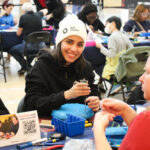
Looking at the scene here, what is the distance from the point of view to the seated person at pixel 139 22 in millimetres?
6574

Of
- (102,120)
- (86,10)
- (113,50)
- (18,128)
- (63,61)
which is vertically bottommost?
(113,50)

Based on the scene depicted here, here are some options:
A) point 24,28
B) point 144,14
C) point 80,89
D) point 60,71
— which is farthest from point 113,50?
point 80,89

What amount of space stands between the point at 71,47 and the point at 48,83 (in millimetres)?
321

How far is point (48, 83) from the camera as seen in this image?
2.27m

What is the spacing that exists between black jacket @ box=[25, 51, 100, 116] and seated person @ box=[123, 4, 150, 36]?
4.44m

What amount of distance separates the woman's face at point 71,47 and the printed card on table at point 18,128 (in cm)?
78

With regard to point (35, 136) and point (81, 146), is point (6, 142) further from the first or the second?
point (81, 146)

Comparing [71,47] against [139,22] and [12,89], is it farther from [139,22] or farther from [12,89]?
[139,22]

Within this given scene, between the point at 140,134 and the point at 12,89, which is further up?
the point at 140,134

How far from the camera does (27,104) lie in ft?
7.18

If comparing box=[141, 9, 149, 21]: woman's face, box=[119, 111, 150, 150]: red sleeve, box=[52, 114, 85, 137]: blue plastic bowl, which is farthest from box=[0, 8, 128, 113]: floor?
A: box=[119, 111, 150, 150]: red sleeve

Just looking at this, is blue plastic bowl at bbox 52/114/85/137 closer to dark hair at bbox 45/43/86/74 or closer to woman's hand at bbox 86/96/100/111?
woman's hand at bbox 86/96/100/111

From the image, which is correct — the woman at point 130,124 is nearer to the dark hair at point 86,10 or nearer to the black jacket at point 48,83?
the black jacket at point 48,83

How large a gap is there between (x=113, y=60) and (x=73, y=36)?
8.32 ft
